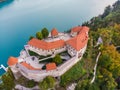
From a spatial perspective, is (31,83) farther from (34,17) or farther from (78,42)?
(34,17)

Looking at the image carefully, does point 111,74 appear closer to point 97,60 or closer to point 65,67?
point 97,60

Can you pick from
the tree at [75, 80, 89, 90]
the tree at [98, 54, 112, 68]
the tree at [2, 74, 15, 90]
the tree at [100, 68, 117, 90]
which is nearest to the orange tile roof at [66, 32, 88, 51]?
the tree at [98, 54, 112, 68]

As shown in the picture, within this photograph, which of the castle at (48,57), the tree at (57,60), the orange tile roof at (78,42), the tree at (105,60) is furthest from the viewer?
the tree at (105,60)

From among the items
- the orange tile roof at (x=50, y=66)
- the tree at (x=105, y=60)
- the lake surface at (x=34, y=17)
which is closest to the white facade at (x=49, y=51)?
the orange tile roof at (x=50, y=66)

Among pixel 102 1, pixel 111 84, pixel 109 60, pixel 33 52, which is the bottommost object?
pixel 111 84

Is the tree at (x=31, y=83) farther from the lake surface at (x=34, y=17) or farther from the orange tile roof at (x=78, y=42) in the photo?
the lake surface at (x=34, y=17)

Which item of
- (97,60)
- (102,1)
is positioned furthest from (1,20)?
(97,60)

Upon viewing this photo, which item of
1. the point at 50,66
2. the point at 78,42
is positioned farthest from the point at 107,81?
the point at 50,66
